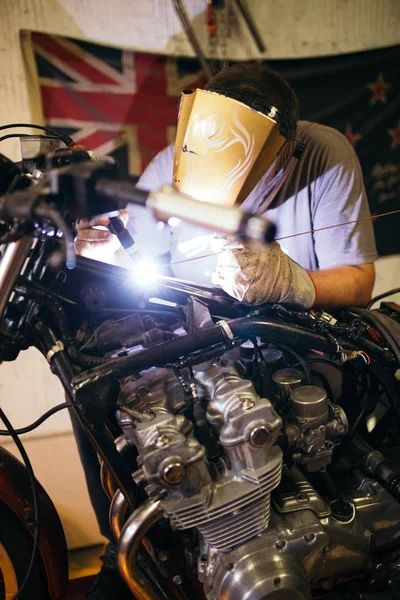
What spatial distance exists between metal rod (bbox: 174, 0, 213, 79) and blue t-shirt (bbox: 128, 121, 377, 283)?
2.61ft

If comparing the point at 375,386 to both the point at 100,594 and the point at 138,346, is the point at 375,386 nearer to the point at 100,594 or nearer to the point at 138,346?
the point at 138,346

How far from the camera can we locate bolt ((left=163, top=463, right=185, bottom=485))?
86cm

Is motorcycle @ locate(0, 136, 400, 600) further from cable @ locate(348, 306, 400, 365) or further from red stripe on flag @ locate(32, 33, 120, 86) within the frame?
red stripe on flag @ locate(32, 33, 120, 86)

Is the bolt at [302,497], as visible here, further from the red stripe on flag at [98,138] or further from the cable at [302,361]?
the red stripe on flag at [98,138]

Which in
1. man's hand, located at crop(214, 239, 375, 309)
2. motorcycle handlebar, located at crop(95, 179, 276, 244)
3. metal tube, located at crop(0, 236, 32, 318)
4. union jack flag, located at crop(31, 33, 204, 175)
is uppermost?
union jack flag, located at crop(31, 33, 204, 175)

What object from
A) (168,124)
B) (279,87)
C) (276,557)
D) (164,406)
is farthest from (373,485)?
(168,124)

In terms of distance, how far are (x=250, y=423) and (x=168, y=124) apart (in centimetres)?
185

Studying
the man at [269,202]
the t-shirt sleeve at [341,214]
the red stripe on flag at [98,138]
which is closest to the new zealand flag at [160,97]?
the red stripe on flag at [98,138]

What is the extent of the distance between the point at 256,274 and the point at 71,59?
1.67 metres

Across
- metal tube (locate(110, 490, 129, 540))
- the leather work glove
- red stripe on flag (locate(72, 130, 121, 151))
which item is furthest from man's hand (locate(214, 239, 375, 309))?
red stripe on flag (locate(72, 130, 121, 151))

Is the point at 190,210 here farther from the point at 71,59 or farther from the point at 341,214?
the point at 71,59

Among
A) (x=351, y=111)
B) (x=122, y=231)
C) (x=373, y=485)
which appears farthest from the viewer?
(x=351, y=111)

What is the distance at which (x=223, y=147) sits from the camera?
1.08 m

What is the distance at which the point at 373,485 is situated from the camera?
1240 millimetres
